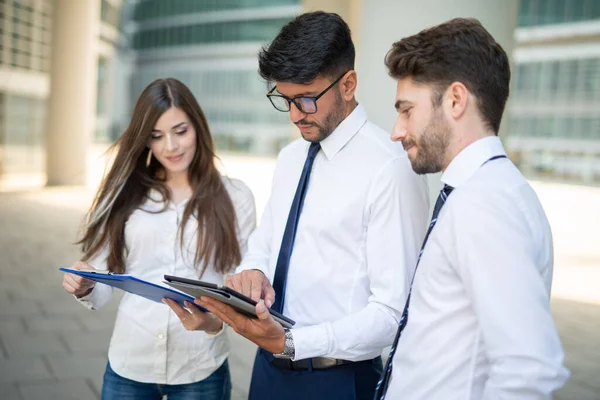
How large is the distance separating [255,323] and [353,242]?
392 millimetres

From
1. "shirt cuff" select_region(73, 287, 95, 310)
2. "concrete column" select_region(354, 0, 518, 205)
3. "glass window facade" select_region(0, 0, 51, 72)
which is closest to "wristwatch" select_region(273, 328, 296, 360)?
"shirt cuff" select_region(73, 287, 95, 310)

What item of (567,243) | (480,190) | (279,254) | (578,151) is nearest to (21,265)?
(279,254)

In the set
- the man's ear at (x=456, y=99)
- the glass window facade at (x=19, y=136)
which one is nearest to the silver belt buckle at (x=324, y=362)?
the man's ear at (x=456, y=99)

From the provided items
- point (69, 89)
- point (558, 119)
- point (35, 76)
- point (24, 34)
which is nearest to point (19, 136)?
point (35, 76)

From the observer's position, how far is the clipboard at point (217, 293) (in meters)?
1.56

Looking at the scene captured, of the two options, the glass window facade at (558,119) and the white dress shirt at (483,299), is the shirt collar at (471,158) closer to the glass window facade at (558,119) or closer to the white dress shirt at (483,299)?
the white dress shirt at (483,299)

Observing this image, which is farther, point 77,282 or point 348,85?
point 77,282

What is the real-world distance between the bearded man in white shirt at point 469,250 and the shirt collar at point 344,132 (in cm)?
43

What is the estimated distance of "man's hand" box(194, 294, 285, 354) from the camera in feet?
5.48

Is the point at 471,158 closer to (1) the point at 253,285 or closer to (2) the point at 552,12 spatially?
(1) the point at 253,285

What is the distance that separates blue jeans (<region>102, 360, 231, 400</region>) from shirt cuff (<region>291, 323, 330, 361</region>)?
77 centimetres

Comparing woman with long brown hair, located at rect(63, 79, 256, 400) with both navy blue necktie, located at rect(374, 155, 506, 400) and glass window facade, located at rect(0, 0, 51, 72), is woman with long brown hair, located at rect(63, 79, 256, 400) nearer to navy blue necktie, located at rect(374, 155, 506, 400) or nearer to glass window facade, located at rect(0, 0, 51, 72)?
navy blue necktie, located at rect(374, 155, 506, 400)

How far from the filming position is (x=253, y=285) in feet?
6.48

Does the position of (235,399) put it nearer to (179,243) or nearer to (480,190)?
(179,243)
